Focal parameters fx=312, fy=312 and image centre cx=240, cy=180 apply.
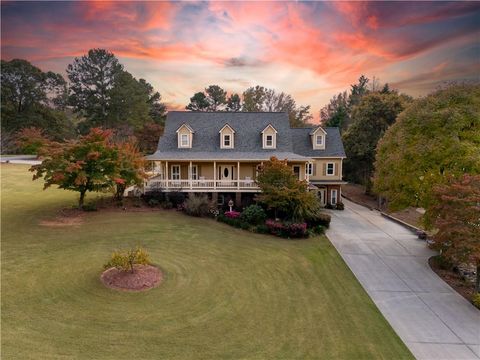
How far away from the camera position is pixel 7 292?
39.4 ft

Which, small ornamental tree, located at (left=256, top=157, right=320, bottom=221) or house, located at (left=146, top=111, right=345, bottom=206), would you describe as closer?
small ornamental tree, located at (left=256, top=157, right=320, bottom=221)

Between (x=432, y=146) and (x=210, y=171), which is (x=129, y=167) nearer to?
(x=210, y=171)

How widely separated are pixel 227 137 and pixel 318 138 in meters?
11.0

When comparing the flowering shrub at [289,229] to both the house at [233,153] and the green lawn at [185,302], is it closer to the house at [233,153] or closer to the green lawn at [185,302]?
the green lawn at [185,302]

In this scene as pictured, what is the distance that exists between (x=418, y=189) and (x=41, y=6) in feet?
87.3

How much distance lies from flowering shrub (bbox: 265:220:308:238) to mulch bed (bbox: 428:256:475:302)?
7.83 m

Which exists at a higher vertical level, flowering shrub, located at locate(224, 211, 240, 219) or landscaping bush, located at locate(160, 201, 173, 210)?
landscaping bush, located at locate(160, 201, 173, 210)

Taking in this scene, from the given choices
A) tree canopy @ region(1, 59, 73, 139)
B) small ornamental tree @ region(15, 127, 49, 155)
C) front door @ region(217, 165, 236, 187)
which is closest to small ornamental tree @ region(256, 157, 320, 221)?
front door @ region(217, 165, 236, 187)

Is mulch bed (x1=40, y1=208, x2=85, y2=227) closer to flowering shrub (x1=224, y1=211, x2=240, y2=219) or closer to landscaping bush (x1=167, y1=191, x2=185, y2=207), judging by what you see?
landscaping bush (x1=167, y1=191, x2=185, y2=207)

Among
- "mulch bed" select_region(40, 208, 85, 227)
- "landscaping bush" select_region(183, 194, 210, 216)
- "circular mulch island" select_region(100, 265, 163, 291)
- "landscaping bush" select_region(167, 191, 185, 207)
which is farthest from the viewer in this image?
"landscaping bush" select_region(167, 191, 185, 207)

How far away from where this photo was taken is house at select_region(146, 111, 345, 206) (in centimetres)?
2714

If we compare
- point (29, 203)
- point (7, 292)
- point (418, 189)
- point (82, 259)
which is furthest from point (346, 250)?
point (29, 203)

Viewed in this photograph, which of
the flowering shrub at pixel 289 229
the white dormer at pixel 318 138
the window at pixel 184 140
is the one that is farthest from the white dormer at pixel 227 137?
the flowering shrub at pixel 289 229

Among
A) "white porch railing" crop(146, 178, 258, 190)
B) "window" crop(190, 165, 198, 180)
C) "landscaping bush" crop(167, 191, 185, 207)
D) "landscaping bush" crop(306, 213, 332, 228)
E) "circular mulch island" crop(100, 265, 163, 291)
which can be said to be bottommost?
"circular mulch island" crop(100, 265, 163, 291)
